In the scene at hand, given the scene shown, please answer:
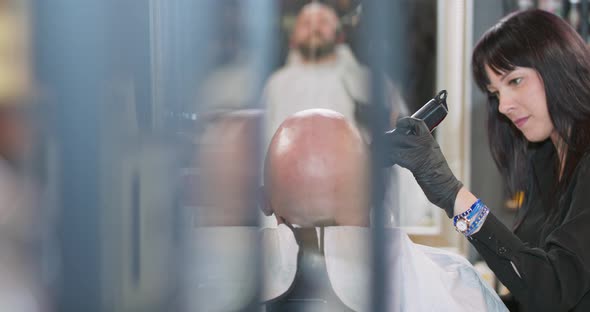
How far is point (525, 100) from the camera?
3.96 feet

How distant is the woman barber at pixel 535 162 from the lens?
1.06 metres

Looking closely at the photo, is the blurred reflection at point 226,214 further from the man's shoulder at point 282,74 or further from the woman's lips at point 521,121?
the woman's lips at point 521,121

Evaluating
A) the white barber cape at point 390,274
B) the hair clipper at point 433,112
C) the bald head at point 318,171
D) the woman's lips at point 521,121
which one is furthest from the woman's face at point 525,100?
the bald head at point 318,171

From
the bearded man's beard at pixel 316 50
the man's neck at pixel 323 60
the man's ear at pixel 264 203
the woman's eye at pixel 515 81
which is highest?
Answer: the bearded man's beard at pixel 316 50

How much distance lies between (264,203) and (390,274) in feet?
0.79

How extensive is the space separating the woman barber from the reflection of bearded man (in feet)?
0.64

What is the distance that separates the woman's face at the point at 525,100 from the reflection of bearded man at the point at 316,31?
428mm

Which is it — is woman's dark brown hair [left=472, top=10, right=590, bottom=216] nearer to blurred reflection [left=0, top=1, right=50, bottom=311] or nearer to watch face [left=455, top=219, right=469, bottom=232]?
watch face [left=455, top=219, right=469, bottom=232]

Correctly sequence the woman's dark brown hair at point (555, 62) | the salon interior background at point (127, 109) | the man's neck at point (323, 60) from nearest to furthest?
the salon interior background at point (127, 109)
the man's neck at point (323, 60)
the woman's dark brown hair at point (555, 62)

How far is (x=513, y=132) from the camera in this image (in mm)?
1421

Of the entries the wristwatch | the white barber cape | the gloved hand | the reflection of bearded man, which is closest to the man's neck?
the reflection of bearded man

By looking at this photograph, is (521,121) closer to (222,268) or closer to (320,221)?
(320,221)

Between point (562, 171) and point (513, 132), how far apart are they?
211 mm

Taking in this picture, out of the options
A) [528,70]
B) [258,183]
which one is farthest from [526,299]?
[258,183]
